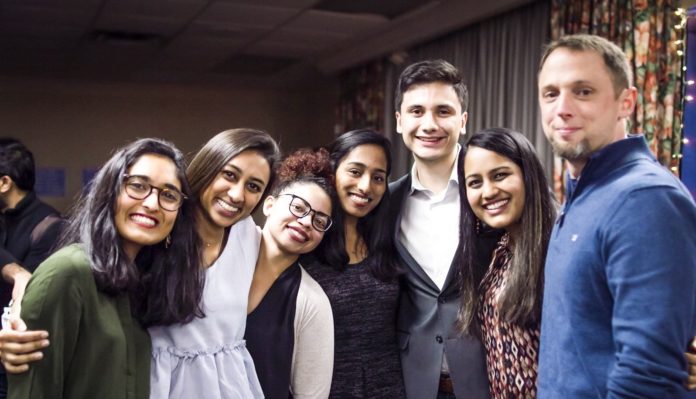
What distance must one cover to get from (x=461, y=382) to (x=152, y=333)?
36.2 inches

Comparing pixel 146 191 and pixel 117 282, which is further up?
pixel 146 191

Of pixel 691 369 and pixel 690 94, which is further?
pixel 690 94

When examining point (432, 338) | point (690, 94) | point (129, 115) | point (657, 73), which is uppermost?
point (129, 115)

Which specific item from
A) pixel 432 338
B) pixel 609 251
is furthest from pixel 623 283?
pixel 432 338

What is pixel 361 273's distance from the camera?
6.98 ft

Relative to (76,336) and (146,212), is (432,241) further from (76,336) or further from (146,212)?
(76,336)

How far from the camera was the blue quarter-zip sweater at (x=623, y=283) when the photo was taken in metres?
1.22

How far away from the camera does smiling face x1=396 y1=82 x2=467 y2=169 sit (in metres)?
2.25

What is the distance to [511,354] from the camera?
184 cm

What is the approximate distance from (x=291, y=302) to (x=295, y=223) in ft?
0.76

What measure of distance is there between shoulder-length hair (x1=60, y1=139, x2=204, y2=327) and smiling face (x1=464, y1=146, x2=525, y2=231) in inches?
31.8

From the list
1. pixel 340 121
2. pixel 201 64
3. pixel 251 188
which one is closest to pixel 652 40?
pixel 251 188

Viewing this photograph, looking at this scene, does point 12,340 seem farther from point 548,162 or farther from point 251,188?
point 548,162

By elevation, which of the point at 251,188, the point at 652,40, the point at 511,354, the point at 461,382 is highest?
the point at 652,40
